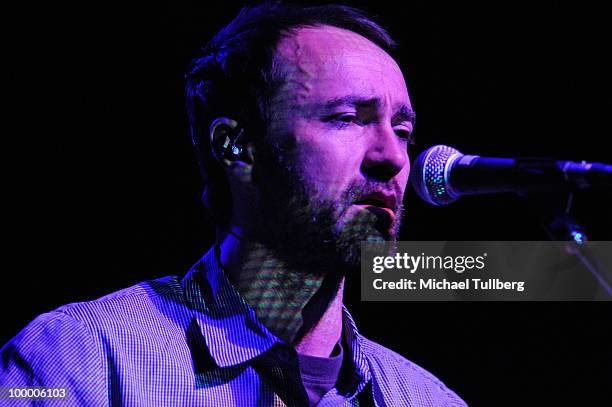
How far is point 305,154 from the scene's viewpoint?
2201mm

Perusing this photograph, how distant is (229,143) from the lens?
238 centimetres

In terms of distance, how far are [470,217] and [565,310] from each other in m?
0.64

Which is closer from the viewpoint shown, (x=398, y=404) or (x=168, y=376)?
(x=168, y=376)

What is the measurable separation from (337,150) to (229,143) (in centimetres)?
41

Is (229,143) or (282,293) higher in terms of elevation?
(229,143)

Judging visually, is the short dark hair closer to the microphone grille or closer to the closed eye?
the closed eye

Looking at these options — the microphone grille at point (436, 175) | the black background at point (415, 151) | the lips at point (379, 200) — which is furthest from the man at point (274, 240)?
the black background at point (415, 151)

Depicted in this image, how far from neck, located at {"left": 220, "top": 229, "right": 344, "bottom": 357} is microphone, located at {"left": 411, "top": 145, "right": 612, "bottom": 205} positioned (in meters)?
0.60

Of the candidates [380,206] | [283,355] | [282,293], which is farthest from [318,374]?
[380,206]

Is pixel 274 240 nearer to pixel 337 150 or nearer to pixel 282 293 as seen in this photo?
pixel 282 293

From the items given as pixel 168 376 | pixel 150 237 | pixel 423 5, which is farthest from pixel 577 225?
pixel 423 5

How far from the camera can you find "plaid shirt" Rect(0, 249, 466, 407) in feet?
6.20

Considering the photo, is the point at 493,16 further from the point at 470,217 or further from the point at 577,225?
the point at 577,225

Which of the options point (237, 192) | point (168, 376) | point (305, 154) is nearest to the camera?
point (168, 376)
